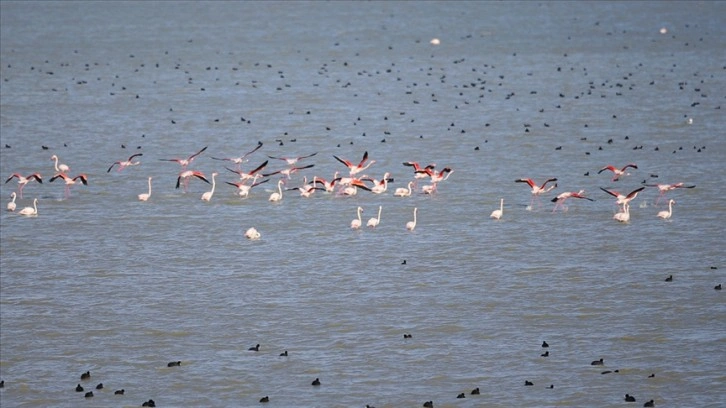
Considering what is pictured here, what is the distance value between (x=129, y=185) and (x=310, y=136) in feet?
25.3

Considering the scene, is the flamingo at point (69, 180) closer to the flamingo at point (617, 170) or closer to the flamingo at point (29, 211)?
the flamingo at point (29, 211)

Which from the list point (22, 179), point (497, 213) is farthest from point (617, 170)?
point (22, 179)

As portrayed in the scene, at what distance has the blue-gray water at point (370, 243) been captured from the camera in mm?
18938

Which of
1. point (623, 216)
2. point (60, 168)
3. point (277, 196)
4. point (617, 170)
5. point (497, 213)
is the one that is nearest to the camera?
point (623, 216)

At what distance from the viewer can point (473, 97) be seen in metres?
45.4

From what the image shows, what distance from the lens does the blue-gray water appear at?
1894 cm

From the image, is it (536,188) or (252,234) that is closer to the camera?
(252,234)

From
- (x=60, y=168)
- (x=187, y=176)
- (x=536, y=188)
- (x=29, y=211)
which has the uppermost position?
(x=60, y=168)

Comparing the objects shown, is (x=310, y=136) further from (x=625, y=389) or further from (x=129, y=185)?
(x=625, y=389)

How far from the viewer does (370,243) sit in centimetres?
2625

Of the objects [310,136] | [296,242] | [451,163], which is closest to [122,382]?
[296,242]

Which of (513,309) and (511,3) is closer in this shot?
(513,309)

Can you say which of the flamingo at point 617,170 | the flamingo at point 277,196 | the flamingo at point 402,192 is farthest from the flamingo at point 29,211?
the flamingo at point 617,170

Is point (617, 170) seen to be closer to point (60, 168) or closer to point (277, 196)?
point (277, 196)
